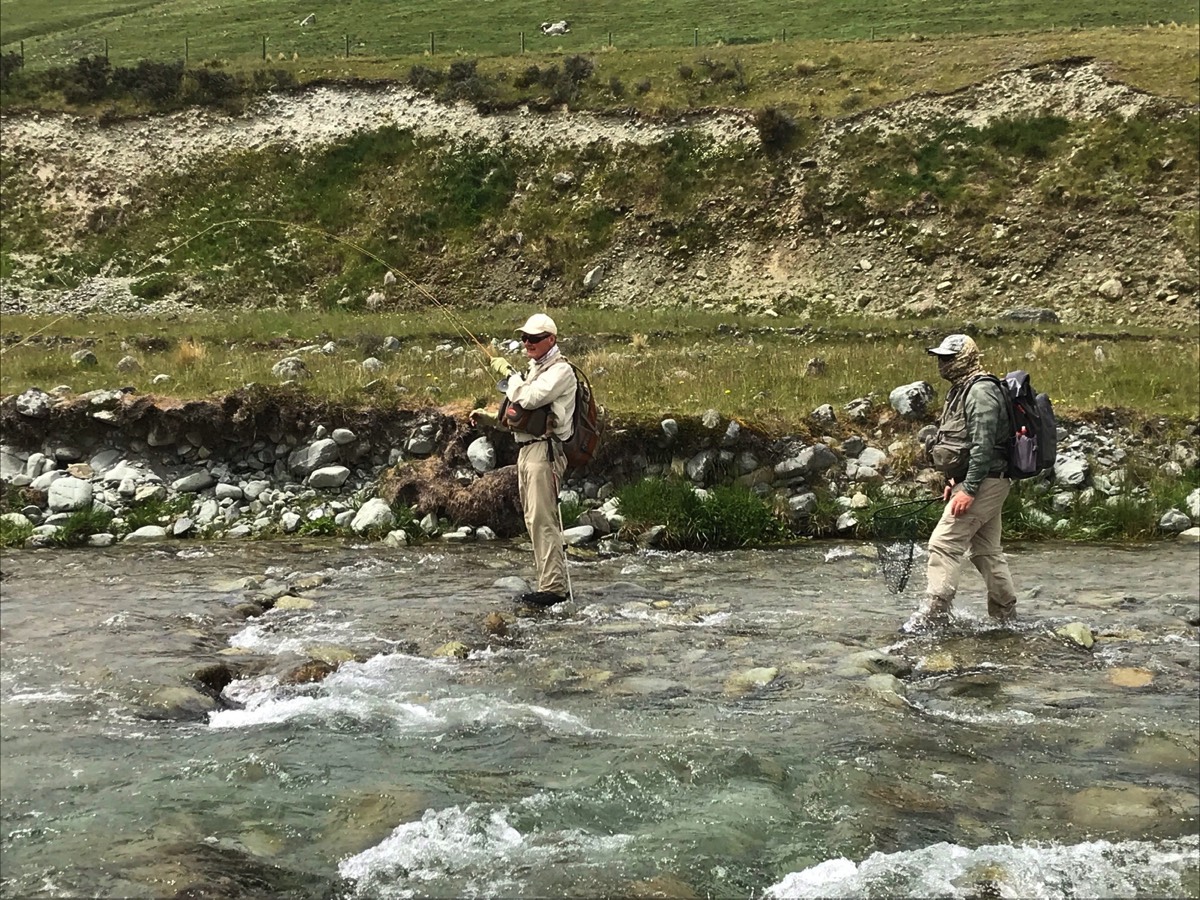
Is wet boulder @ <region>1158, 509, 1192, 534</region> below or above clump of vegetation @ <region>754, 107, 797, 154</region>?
below

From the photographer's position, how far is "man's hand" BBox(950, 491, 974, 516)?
28.5ft

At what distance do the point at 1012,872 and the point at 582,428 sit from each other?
19.8 feet

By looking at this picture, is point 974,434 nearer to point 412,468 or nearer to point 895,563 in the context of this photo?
point 895,563

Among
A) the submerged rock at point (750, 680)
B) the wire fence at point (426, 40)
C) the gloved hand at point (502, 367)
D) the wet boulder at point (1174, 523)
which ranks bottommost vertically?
the wet boulder at point (1174, 523)

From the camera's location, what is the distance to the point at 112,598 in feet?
35.9

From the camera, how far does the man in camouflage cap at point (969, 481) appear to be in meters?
8.58

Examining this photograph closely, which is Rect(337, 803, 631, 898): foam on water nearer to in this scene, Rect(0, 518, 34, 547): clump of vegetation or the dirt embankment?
Rect(0, 518, 34, 547): clump of vegetation

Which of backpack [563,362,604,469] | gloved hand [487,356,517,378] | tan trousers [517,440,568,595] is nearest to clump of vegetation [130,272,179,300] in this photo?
gloved hand [487,356,517,378]

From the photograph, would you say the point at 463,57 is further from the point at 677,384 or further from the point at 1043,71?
the point at 677,384

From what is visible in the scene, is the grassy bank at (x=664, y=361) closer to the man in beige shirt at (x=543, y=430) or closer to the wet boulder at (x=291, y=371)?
the wet boulder at (x=291, y=371)

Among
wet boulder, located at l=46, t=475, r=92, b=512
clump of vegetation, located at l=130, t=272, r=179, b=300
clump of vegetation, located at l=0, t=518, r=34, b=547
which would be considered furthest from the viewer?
clump of vegetation, located at l=130, t=272, r=179, b=300

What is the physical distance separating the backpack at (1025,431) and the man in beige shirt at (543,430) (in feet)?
13.1

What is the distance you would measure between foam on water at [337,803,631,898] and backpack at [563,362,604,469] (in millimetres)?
4855

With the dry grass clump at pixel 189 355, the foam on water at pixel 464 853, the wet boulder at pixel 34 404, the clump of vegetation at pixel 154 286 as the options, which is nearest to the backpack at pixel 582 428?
the foam on water at pixel 464 853
